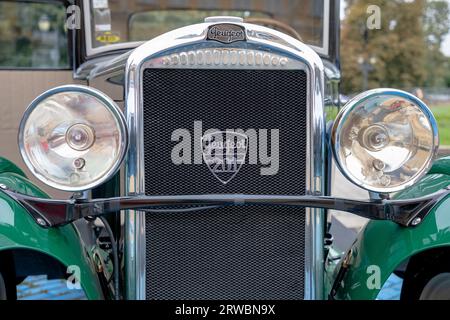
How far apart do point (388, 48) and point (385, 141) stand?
2691 cm

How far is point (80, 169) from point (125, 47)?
1353 millimetres

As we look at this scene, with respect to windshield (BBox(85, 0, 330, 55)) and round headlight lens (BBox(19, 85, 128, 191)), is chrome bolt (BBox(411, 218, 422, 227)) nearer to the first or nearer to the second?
round headlight lens (BBox(19, 85, 128, 191))

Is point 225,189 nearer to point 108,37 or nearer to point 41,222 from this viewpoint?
point 41,222

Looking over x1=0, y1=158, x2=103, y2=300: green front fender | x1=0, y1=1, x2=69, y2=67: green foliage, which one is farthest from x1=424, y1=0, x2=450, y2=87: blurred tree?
x1=0, y1=158, x2=103, y2=300: green front fender

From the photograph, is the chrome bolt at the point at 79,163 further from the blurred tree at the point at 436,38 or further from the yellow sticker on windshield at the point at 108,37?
the blurred tree at the point at 436,38

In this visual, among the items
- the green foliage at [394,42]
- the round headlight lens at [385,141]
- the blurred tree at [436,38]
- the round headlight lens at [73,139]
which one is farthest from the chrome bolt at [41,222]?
the blurred tree at [436,38]

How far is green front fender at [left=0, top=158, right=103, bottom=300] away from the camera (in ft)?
6.69

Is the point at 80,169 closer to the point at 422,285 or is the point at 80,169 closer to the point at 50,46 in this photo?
the point at 422,285

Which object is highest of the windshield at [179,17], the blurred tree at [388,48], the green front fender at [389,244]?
the blurred tree at [388,48]

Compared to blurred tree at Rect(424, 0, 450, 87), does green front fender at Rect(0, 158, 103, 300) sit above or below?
below

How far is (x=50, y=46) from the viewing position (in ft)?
18.0

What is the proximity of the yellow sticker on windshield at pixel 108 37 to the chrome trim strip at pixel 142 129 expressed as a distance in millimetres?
1155

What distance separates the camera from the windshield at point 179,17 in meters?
3.26

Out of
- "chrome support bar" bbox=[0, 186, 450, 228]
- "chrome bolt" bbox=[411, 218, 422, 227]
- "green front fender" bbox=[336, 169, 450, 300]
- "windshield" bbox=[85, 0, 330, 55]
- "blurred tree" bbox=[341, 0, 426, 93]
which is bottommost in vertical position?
"green front fender" bbox=[336, 169, 450, 300]
